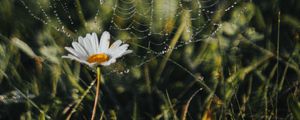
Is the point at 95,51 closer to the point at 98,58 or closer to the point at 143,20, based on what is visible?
the point at 98,58

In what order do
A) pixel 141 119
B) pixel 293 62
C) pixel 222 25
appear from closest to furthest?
1. pixel 141 119
2. pixel 293 62
3. pixel 222 25

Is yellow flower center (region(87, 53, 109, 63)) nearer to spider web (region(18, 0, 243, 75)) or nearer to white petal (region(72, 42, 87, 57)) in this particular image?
white petal (region(72, 42, 87, 57))

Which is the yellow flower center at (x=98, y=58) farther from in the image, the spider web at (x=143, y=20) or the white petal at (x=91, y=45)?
the spider web at (x=143, y=20)

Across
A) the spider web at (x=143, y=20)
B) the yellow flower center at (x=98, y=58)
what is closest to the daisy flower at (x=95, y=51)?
the yellow flower center at (x=98, y=58)

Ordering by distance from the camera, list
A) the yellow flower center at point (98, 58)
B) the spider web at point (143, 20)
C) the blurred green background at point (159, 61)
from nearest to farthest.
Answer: the yellow flower center at point (98, 58), the blurred green background at point (159, 61), the spider web at point (143, 20)

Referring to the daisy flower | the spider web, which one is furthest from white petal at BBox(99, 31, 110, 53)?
the spider web

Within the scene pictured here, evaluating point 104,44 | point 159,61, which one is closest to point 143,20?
point 159,61

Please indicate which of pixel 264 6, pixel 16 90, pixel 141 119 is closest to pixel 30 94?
pixel 16 90

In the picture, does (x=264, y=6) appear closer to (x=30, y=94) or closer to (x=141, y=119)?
(x=141, y=119)
